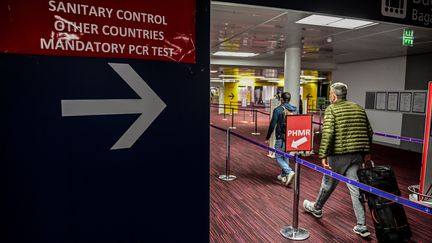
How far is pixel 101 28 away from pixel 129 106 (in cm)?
39

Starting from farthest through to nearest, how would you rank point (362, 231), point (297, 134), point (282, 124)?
point (282, 124), point (297, 134), point (362, 231)

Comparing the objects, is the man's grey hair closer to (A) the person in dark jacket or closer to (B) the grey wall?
(A) the person in dark jacket

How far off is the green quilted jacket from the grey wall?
260 inches

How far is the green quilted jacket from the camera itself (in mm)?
3150

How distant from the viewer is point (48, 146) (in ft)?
4.17

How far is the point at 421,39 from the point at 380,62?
357 cm

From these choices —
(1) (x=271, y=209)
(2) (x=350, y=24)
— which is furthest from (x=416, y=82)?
(1) (x=271, y=209)

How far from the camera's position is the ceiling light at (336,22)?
458 centimetres

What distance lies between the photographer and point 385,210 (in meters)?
3.03

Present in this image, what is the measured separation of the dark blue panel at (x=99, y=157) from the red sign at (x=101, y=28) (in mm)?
49

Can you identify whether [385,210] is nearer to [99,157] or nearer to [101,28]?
[99,157]

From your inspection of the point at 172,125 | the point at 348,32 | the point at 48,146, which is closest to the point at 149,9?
the point at 172,125

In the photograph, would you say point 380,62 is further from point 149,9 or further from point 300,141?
point 149,9

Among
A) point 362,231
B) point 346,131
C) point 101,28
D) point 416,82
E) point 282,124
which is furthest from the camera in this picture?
point 416,82
